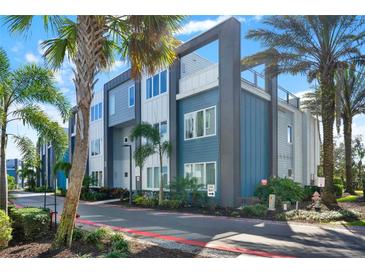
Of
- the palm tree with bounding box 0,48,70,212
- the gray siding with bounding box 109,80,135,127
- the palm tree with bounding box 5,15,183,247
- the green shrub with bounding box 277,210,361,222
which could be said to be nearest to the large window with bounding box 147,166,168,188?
the gray siding with bounding box 109,80,135,127

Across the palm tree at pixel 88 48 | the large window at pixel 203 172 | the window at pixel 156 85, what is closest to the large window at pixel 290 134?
the large window at pixel 203 172

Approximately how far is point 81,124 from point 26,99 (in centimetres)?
352

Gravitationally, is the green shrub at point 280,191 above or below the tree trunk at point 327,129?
below

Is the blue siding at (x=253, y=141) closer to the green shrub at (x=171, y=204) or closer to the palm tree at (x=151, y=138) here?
the green shrub at (x=171, y=204)

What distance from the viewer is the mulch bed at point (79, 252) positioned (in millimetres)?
6176

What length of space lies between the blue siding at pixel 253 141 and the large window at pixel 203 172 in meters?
1.44

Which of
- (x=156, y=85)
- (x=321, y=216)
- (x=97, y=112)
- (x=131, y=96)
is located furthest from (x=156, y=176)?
(x=97, y=112)

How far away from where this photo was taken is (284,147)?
20.6 m

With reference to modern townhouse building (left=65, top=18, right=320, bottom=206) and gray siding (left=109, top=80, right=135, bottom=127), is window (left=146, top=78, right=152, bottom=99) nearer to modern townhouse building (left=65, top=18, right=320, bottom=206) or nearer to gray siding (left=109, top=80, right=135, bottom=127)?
modern townhouse building (left=65, top=18, right=320, bottom=206)

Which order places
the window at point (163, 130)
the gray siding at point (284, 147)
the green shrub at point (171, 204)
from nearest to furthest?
the green shrub at point (171, 204) < the window at point (163, 130) < the gray siding at point (284, 147)

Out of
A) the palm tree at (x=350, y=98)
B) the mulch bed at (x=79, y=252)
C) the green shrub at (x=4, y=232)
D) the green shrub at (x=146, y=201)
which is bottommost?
the green shrub at (x=146, y=201)

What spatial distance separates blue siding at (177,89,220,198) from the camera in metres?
16.2
